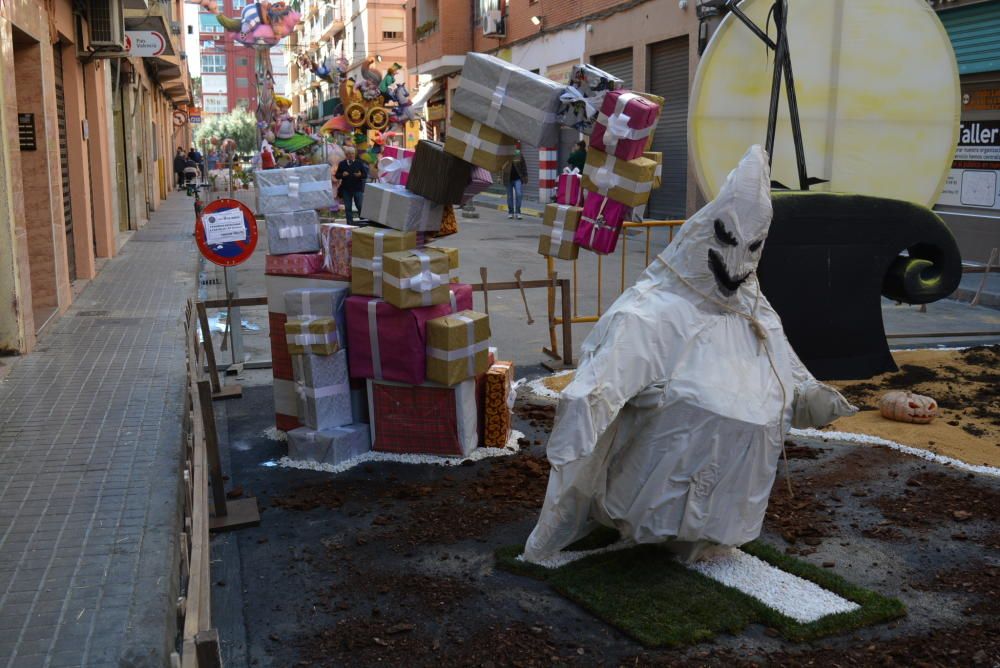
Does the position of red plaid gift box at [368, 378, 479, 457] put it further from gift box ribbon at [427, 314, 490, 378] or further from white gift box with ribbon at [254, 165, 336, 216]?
white gift box with ribbon at [254, 165, 336, 216]

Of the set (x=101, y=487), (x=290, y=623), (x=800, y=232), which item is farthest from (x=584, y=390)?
(x=800, y=232)

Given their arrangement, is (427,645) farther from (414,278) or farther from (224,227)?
(224,227)

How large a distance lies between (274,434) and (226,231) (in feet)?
6.62

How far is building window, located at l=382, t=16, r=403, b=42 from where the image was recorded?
56281 millimetres

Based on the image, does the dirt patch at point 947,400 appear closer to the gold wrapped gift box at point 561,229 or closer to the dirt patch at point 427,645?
the gold wrapped gift box at point 561,229

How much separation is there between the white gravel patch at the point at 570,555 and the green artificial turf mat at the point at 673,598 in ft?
0.10

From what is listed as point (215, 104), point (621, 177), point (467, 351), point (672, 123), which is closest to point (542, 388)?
point (467, 351)

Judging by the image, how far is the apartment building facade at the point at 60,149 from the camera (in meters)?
9.10

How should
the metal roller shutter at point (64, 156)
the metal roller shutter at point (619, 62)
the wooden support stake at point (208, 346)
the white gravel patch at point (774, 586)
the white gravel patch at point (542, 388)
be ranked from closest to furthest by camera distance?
the white gravel patch at point (774, 586) < the wooden support stake at point (208, 346) < the white gravel patch at point (542, 388) < the metal roller shutter at point (64, 156) < the metal roller shutter at point (619, 62)

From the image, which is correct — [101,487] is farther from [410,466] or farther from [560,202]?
[560,202]

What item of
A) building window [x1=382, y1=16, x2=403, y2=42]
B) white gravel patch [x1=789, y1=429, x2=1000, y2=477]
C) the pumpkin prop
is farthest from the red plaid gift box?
building window [x1=382, y1=16, x2=403, y2=42]

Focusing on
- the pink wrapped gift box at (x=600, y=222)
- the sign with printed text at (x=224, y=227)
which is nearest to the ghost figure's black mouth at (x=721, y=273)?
the pink wrapped gift box at (x=600, y=222)

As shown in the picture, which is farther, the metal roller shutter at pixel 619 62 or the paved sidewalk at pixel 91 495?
the metal roller shutter at pixel 619 62

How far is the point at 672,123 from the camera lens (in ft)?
75.1
